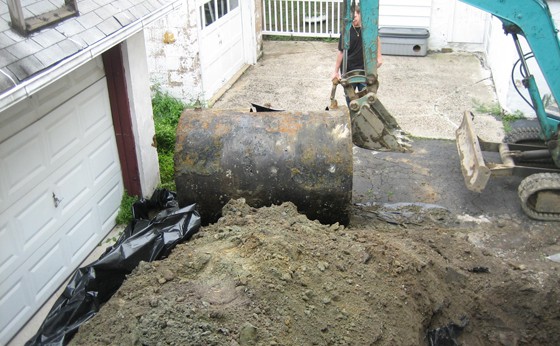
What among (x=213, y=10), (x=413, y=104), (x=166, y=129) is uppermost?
(x=213, y=10)

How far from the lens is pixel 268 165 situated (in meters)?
6.44

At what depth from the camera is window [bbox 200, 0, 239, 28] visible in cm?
1097

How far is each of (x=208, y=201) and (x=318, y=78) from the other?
22.2 ft

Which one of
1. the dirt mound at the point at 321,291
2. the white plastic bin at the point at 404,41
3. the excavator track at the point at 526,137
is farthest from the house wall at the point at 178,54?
the excavator track at the point at 526,137

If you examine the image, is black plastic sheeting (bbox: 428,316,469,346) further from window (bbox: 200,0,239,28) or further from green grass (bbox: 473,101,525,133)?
window (bbox: 200,0,239,28)

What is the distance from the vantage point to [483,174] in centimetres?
742

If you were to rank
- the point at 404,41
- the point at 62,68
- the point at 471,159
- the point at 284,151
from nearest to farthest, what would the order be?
1. the point at 62,68
2. the point at 284,151
3. the point at 471,159
4. the point at 404,41

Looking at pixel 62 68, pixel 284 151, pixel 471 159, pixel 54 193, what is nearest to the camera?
pixel 62 68

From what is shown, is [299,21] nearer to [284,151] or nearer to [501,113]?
[501,113]

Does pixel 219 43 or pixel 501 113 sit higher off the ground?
pixel 219 43

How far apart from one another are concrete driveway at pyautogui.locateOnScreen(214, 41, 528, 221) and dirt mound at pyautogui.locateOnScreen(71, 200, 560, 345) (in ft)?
4.60

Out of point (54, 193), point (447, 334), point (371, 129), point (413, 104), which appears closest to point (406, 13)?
point (413, 104)

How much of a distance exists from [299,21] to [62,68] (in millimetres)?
11222

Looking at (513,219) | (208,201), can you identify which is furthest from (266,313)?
(513,219)
